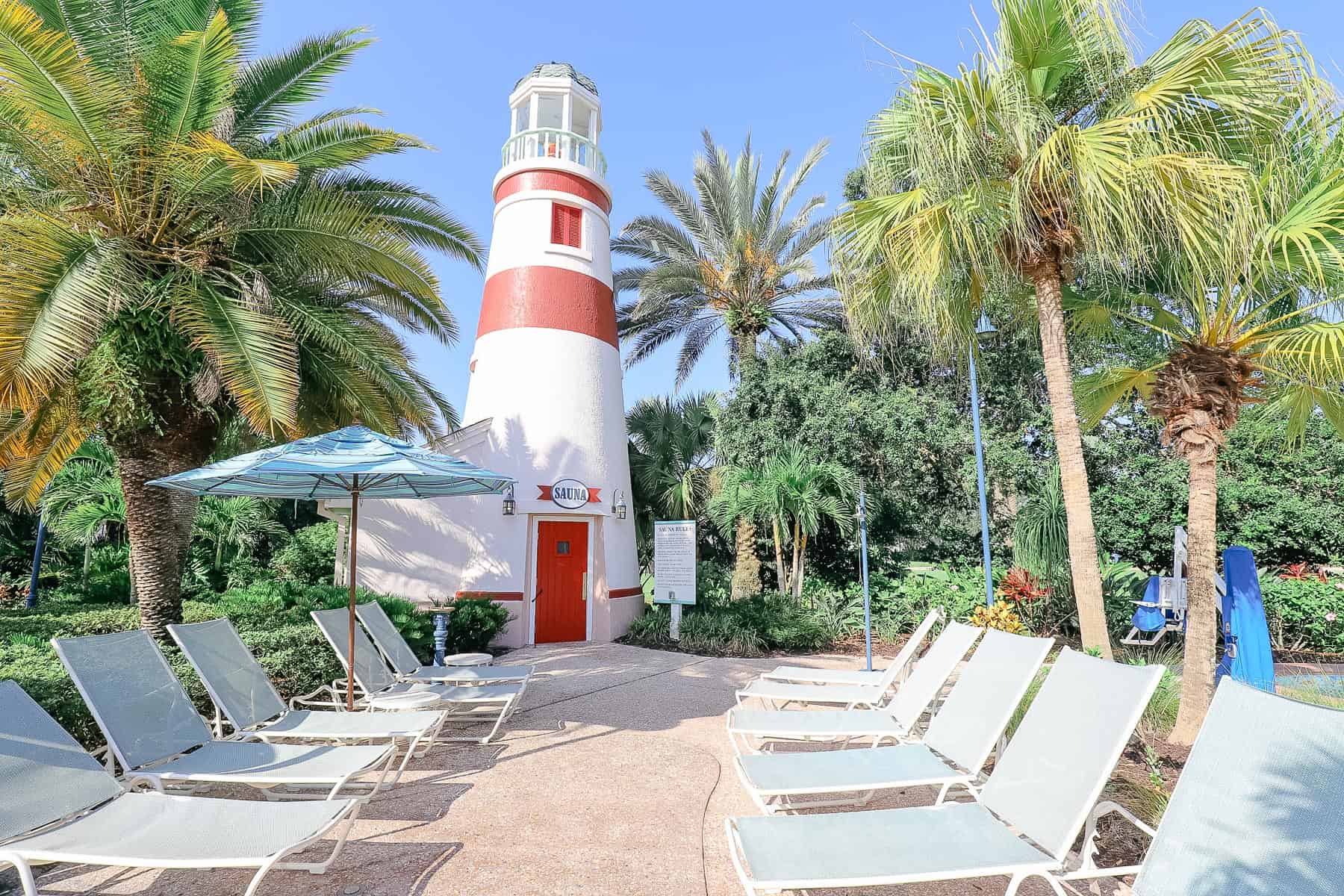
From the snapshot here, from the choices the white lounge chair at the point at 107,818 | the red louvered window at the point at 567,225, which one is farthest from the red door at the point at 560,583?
the white lounge chair at the point at 107,818

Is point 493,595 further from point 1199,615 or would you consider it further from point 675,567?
point 1199,615

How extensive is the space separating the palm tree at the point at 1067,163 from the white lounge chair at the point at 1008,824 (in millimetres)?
3184

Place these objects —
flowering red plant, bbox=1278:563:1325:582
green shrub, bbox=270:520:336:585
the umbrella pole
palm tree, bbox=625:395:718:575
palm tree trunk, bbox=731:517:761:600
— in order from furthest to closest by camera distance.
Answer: palm tree, bbox=625:395:718:575 → green shrub, bbox=270:520:336:585 → palm tree trunk, bbox=731:517:761:600 → flowering red plant, bbox=1278:563:1325:582 → the umbrella pole

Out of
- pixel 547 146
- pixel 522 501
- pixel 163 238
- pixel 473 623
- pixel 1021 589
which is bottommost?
pixel 473 623

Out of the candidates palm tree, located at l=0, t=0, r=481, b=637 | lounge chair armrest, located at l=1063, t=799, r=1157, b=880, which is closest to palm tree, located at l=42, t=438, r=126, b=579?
palm tree, located at l=0, t=0, r=481, b=637

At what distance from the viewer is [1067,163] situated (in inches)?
221

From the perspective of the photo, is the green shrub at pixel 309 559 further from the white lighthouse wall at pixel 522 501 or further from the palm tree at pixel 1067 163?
the palm tree at pixel 1067 163

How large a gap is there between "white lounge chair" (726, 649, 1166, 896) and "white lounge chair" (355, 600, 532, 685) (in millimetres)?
4421

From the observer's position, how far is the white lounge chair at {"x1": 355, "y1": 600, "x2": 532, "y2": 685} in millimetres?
6742

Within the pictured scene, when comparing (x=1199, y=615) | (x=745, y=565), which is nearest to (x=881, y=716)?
(x=1199, y=615)

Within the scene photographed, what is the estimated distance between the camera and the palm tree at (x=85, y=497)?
1534cm

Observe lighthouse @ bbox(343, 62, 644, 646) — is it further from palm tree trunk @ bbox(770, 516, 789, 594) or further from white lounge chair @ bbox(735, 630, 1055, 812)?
white lounge chair @ bbox(735, 630, 1055, 812)

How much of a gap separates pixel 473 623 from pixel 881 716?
7.21 meters

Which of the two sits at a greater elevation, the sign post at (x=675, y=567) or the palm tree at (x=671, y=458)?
the palm tree at (x=671, y=458)
